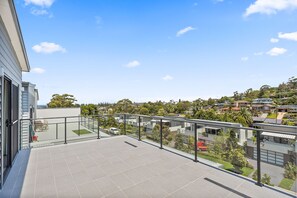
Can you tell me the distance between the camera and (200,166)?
3.13 meters

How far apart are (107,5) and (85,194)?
7.60m

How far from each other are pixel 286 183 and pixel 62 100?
34924 millimetres

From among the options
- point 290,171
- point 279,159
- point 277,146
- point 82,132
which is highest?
point 277,146

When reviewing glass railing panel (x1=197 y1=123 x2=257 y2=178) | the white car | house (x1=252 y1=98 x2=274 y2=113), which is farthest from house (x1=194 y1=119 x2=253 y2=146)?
house (x1=252 y1=98 x2=274 y2=113)

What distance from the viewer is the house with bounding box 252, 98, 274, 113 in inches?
1649

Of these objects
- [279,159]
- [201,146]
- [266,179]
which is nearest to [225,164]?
[201,146]

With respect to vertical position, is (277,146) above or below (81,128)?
above

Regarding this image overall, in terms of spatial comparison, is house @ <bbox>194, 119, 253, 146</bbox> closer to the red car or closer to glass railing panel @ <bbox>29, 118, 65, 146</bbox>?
the red car

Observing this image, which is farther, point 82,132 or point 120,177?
point 82,132

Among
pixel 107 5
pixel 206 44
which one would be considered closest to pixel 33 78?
pixel 107 5

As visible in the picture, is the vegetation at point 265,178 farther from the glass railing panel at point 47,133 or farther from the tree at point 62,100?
the tree at point 62,100

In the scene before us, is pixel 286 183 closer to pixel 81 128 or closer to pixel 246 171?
pixel 246 171

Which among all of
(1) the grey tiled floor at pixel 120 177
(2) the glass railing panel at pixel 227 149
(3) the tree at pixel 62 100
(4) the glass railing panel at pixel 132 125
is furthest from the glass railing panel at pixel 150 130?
(3) the tree at pixel 62 100

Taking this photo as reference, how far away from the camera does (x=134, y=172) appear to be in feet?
9.59
